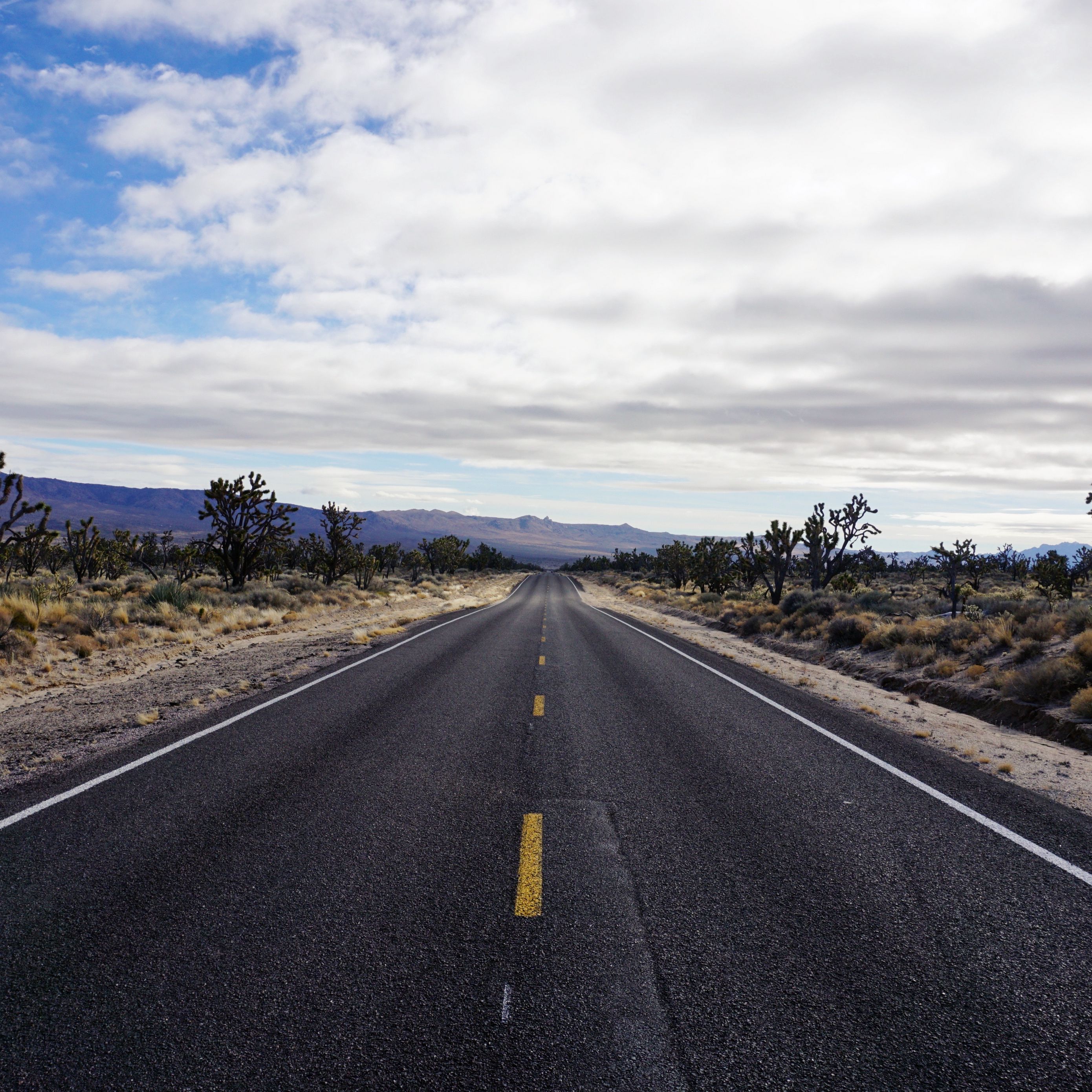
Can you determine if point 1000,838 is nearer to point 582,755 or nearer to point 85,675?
point 582,755

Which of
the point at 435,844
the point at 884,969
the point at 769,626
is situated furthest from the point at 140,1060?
the point at 769,626

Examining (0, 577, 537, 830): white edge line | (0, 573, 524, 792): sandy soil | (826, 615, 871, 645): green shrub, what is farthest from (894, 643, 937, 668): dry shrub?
(0, 573, 524, 792): sandy soil

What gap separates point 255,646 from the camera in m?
19.4

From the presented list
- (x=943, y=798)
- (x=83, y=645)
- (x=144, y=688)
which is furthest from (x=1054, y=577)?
(x=83, y=645)

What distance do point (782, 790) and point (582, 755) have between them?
7.61 ft

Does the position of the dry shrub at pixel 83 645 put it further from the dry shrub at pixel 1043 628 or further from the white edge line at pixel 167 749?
the dry shrub at pixel 1043 628

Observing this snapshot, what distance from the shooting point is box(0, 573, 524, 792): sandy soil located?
8609 millimetres

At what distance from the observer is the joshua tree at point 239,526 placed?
31.8 m

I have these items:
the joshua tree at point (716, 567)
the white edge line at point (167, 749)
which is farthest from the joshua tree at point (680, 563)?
the white edge line at point (167, 749)

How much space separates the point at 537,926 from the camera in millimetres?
4316

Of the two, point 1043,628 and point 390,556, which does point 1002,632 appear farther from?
point 390,556

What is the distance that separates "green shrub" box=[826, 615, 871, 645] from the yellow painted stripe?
16.8 metres

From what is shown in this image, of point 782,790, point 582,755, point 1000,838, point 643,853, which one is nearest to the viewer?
point 643,853

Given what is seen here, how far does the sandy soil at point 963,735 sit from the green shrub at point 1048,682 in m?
0.96
